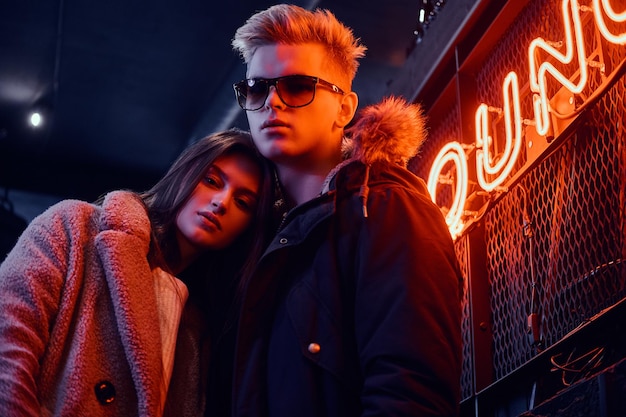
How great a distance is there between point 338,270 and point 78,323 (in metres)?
0.73

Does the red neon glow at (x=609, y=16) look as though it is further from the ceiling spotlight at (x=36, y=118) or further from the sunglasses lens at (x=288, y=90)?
the ceiling spotlight at (x=36, y=118)

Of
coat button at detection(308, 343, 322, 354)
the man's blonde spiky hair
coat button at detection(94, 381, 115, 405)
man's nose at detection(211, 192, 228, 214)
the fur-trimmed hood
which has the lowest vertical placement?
coat button at detection(94, 381, 115, 405)

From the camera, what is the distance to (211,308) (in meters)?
2.80

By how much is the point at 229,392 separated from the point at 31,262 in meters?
0.70

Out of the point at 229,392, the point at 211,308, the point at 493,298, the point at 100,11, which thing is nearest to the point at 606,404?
the point at 229,392

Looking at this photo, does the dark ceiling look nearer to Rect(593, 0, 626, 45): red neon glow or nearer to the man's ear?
the man's ear

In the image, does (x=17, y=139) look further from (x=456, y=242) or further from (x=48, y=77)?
(x=456, y=242)

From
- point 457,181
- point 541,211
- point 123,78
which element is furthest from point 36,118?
point 541,211

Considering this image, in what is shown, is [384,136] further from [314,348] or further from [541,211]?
[541,211]

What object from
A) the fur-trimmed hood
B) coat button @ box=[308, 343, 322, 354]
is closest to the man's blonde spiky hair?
the fur-trimmed hood

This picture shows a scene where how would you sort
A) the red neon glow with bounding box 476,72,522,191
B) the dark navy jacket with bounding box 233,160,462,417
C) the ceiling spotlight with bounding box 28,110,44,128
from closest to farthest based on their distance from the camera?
the dark navy jacket with bounding box 233,160,462,417 < the red neon glow with bounding box 476,72,522,191 < the ceiling spotlight with bounding box 28,110,44,128

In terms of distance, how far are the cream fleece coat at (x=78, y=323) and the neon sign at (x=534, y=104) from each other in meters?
1.55

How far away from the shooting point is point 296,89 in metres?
2.76

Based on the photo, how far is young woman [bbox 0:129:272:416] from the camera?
87.7 inches
